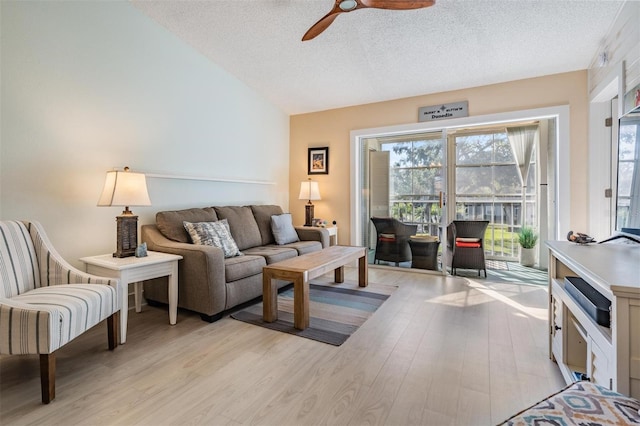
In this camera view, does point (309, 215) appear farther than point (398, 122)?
Yes

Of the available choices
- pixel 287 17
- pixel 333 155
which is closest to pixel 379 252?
pixel 333 155

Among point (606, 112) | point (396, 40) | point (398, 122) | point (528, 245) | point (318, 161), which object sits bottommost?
point (528, 245)

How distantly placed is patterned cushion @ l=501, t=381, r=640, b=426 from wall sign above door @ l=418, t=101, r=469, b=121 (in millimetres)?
3718

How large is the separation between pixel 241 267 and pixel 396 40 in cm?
276

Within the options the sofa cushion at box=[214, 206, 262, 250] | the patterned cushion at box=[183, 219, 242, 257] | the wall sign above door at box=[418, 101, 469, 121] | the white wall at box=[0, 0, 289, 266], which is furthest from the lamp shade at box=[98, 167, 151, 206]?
the wall sign above door at box=[418, 101, 469, 121]

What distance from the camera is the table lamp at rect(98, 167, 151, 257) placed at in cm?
243

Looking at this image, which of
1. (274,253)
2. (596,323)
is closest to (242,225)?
Result: (274,253)

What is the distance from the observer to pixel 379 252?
4.71 m

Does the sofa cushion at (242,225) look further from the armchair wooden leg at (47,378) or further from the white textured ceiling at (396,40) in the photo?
the armchair wooden leg at (47,378)

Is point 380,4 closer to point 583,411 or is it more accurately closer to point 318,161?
point 583,411

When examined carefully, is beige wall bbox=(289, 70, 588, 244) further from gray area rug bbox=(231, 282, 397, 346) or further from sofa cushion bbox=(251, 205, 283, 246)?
gray area rug bbox=(231, 282, 397, 346)

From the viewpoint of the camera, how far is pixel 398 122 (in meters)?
4.40

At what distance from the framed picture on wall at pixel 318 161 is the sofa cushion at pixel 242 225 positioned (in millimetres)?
1514

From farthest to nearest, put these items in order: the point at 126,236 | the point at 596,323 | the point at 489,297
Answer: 1. the point at 489,297
2. the point at 126,236
3. the point at 596,323
